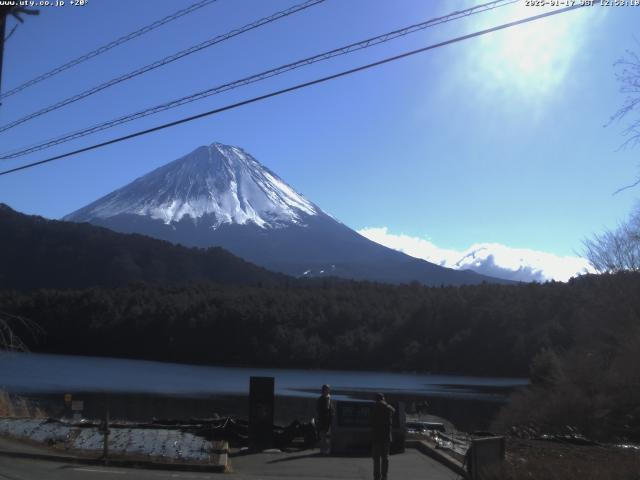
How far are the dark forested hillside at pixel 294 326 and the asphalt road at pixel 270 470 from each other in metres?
A: 88.8

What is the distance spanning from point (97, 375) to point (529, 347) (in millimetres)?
50048

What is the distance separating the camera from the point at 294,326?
124 meters

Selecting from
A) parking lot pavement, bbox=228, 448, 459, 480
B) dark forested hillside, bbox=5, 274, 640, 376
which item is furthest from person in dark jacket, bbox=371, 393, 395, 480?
dark forested hillside, bbox=5, 274, 640, 376

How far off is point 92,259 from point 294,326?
209 feet

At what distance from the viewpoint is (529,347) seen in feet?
316

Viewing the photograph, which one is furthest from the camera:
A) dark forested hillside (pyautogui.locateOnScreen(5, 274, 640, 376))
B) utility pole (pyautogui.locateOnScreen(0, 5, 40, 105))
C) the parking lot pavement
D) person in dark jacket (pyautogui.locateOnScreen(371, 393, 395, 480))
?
dark forested hillside (pyautogui.locateOnScreen(5, 274, 640, 376))

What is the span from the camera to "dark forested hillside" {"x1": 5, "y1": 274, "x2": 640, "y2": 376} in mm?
107875

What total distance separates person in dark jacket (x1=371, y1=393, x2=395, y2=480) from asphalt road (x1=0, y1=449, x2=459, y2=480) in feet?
3.38

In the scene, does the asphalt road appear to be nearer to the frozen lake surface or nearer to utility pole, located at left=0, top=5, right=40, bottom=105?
utility pole, located at left=0, top=5, right=40, bottom=105

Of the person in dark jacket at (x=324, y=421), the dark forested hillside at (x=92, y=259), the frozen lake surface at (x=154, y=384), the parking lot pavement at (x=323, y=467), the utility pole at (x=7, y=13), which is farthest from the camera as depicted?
the dark forested hillside at (x=92, y=259)

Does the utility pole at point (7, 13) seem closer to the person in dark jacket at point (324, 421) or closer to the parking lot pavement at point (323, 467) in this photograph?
the parking lot pavement at point (323, 467)

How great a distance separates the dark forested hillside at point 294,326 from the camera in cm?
10788

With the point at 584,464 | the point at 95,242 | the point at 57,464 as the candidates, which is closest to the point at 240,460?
the point at 57,464

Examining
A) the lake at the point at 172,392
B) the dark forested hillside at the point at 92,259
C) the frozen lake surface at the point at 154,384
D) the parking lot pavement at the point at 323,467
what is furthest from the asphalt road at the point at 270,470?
the dark forested hillside at the point at 92,259
